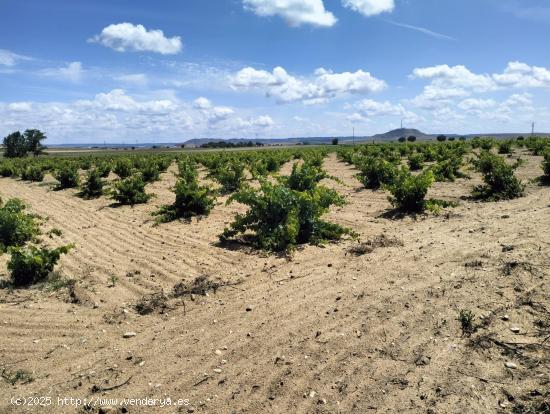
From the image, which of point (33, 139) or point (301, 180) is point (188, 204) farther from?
point (33, 139)

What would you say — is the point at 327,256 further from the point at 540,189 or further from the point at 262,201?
the point at 540,189

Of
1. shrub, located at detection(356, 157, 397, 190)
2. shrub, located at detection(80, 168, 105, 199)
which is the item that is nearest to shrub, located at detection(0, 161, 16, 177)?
shrub, located at detection(80, 168, 105, 199)

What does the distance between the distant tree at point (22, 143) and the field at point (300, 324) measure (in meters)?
81.0

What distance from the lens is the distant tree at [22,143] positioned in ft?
250

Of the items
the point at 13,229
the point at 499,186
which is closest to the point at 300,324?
the point at 13,229

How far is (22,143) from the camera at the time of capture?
77.1m

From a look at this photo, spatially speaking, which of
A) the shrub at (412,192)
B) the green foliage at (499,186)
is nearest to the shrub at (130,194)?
the shrub at (412,192)

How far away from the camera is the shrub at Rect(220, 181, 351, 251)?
23.4 ft

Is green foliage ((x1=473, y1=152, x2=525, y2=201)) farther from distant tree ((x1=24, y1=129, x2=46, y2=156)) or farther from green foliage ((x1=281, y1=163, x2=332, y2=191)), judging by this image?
distant tree ((x1=24, y1=129, x2=46, y2=156))

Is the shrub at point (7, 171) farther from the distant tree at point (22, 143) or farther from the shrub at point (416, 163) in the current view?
the distant tree at point (22, 143)

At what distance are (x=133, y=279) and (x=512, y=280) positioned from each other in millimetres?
4841

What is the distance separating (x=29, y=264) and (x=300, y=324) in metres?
3.94

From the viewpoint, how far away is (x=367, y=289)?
5.12 meters

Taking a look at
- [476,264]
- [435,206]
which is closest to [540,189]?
[435,206]
